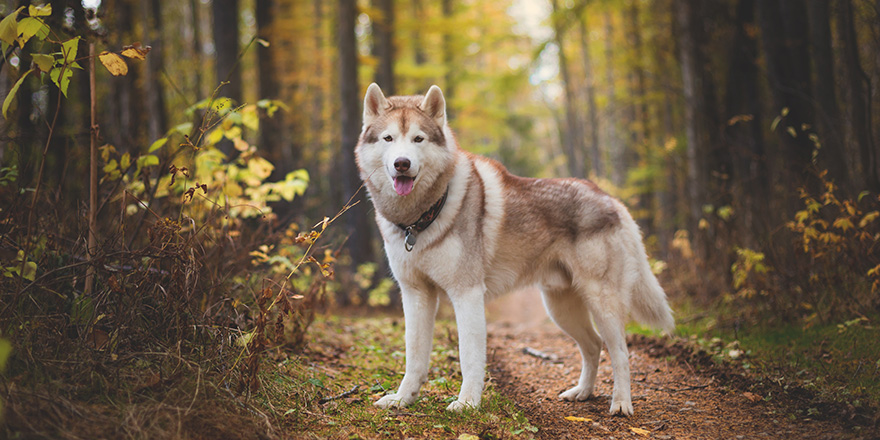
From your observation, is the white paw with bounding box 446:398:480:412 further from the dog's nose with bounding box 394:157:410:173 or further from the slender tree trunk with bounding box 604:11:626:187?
→ the slender tree trunk with bounding box 604:11:626:187

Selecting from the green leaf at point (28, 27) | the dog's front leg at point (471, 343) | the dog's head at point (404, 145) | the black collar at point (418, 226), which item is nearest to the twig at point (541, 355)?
the dog's front leg at point (471, 343)

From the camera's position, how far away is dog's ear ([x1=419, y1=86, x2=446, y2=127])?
3.88 m

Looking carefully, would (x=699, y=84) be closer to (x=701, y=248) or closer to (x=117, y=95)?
(x=701, y=248)

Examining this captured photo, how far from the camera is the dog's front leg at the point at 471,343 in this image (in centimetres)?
358

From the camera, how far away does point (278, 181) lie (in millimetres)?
6770

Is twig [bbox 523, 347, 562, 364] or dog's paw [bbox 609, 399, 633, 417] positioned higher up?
dog's paw [bbox 609, 399, 633, 417]

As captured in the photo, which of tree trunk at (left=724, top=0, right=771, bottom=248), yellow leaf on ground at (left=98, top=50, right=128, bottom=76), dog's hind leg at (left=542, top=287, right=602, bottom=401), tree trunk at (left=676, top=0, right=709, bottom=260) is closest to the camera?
yellow leaf on ground at (left=98, top=50, right=128, bottom=76)

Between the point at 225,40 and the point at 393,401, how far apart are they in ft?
24.8

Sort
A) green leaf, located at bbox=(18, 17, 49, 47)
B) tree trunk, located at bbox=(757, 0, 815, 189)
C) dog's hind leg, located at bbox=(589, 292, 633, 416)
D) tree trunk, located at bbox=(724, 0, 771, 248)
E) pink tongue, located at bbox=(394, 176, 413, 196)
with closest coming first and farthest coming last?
green leaf, located at bbox=(18, 17, 49, 47) → pink tongue, located at bbox=(394, 176, 413, 196) → dog's hind leg, located at bbox=(589, 292, 633, 416) → tree trunk, located at bbox=(757, 0, 815, 189) → tree trunk, located at bbox=(724, 0, 771, 248)

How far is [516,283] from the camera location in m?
4.13

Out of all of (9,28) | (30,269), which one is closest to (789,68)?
(9,28)

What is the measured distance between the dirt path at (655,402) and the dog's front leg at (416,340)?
800 millimetres

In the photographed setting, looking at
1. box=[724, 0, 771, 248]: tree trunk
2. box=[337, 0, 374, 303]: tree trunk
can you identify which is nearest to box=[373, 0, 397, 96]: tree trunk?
box=[337, 0, 374, 303]: tree trunk

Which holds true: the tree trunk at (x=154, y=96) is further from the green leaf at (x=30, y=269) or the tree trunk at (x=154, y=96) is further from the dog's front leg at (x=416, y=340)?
the dog's front leg at (x=416, y=340)
